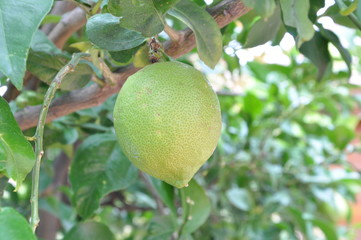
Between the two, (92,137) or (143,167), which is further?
(92,137)

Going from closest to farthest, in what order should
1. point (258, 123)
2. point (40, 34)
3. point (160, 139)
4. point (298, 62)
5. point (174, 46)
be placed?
point (160, 139)
point (174, 46)
point (40, 34)
point (298, 62)
point (258, 123)

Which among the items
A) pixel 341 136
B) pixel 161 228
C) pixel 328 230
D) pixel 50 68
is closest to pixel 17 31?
pixel 50 68

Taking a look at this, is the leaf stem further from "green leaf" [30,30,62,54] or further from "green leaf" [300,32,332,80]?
"green leaf" [300,32,332,80]

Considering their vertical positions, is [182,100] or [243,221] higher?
[182,100]

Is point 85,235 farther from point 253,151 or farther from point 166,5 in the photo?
point 253,151

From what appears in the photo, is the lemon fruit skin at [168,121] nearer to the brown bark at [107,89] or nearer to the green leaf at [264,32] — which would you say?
the brown bark at [107,89]

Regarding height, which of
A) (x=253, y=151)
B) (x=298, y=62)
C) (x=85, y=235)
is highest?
(x=85, y=235)

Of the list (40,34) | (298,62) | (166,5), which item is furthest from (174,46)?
(298,62)

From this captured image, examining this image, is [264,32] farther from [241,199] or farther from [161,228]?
[241,199]
